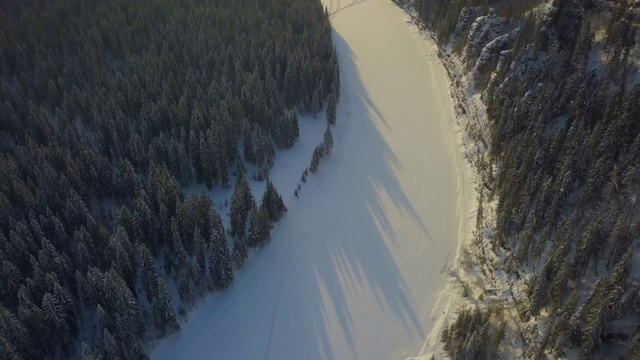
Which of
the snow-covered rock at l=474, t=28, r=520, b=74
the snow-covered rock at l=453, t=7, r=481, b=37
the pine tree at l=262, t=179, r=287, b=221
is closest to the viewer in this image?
the pine tree at l=262, t=179, r=287, b=221

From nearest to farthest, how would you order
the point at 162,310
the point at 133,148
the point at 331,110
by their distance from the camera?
the point at 162,310 → the point at 133,148 → the point at 331,110

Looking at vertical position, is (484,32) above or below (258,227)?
above

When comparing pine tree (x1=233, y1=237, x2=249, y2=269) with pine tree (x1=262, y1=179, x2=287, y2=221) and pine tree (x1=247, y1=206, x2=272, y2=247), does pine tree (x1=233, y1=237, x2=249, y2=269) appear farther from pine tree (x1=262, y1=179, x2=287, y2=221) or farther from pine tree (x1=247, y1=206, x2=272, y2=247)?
A: pine tree (x1=262, y1=179, x2=287, y2=221)

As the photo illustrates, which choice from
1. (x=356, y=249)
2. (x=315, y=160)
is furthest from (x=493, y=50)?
(x=356, y=249)

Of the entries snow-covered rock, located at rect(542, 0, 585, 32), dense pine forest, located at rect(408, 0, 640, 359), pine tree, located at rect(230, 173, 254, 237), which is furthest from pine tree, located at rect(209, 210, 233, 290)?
snow-covered rock, located at rect(542, 0, 585, 32)

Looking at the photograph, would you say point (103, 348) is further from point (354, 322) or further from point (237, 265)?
point (354, 322)

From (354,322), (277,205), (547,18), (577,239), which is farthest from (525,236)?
(547,18)

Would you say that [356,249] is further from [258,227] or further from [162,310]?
[162,310]
